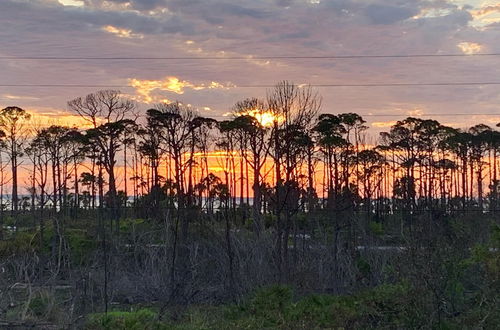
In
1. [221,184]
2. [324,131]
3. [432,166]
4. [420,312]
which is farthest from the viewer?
[432,166]

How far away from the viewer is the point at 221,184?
4934 centimetres

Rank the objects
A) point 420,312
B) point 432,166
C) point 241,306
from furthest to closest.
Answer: point 432,166, point 241,306, point 420,312

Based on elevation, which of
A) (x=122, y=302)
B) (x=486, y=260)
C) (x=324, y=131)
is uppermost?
(x=324, y=131)

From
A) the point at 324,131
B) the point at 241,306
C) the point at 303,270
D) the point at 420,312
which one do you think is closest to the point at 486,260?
the point at 420,312

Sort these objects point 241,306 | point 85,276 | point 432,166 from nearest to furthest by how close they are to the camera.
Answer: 1. point 241,306
2. point 85,276
3. point 432,166

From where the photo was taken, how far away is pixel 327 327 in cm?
1243

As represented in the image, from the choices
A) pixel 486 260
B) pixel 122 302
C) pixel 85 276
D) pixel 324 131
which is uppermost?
pixel 324 131

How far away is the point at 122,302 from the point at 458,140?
144ft

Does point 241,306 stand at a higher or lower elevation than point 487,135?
lower

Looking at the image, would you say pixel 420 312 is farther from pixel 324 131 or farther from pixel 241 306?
pixel 324 131

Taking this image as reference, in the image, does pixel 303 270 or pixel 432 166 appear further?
pixel 432 166

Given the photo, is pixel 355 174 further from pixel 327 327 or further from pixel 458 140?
pixel 327 327

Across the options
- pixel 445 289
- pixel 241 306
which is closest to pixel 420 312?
pixel 445 289

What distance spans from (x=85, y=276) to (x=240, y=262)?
4.99 metres
